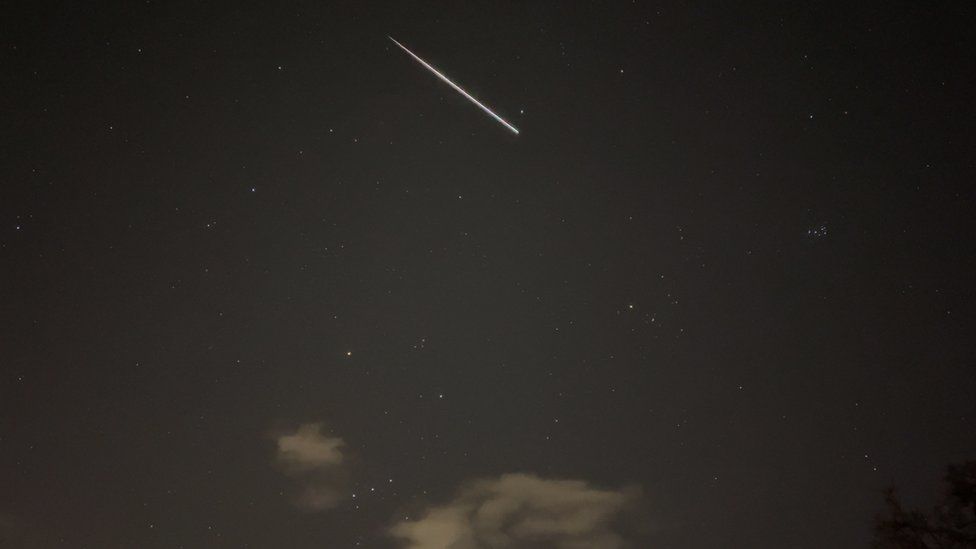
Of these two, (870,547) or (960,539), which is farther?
(870,547)

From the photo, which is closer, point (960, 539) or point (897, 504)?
point (960, 539)

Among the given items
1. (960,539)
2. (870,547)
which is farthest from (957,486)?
(870,547)

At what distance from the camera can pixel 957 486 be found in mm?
9445

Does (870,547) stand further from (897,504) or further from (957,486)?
(957,486)

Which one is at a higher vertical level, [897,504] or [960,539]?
[897,504]

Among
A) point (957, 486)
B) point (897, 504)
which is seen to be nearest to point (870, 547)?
point (897, 504)

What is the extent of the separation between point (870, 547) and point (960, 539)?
119 cm

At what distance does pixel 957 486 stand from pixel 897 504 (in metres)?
0.84

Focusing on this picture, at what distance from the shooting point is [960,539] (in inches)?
370

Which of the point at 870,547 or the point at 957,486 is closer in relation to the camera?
the point at 957,486

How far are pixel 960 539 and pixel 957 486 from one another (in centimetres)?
68

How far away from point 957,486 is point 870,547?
5.04 ft

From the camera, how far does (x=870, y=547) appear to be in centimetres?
1023
